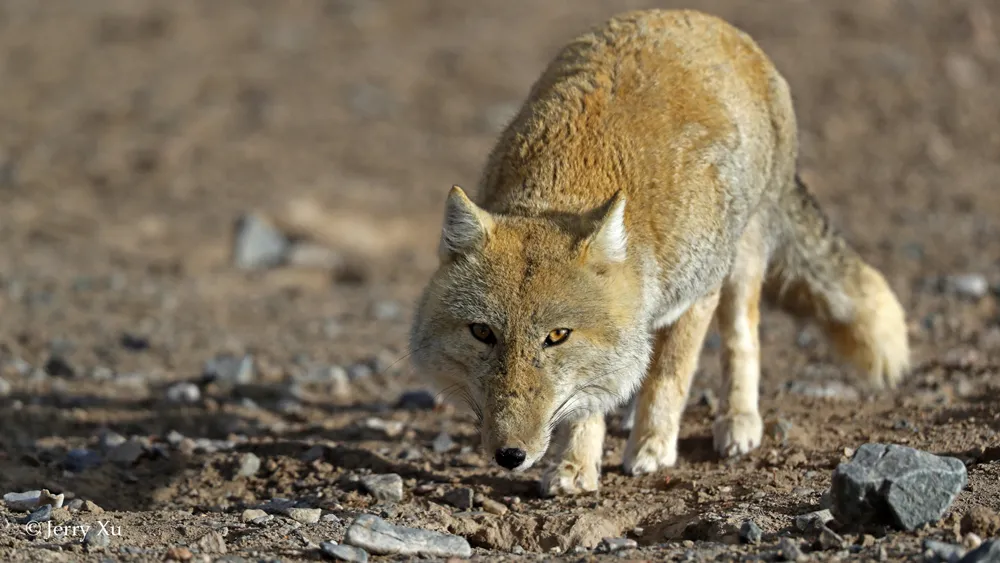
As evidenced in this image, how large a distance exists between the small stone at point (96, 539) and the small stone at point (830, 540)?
308 centimetres

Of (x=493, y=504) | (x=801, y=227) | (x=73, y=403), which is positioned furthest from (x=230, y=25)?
(x=493, y=504)

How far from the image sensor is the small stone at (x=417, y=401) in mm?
8656

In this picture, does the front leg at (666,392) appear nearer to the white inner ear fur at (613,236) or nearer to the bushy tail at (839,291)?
the white inner ear fur at (613,236)

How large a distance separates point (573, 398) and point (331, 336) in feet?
18.1

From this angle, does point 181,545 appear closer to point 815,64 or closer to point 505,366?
point 505,366

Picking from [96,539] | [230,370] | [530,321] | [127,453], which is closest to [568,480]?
[530,321]

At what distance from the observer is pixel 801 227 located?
7.98m

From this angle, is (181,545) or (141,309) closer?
(181,545)

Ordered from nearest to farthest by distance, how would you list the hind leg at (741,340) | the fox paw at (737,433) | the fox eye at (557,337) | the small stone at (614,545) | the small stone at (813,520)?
the small stone at (813,520), the small stone at (614,545), the fox eye at (557,337), the fox paw at (737,433), the hind leg at (741,340)

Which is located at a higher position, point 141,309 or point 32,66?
point 32,66

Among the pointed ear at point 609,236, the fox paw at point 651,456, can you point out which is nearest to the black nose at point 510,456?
the pointed ear at point 609,236

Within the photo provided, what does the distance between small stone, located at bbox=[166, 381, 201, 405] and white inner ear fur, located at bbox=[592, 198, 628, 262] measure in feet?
13.6

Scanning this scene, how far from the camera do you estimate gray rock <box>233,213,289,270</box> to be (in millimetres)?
13328

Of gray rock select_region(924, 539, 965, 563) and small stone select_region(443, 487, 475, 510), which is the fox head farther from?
gray rock select_region(924, 539, 965, 563)
